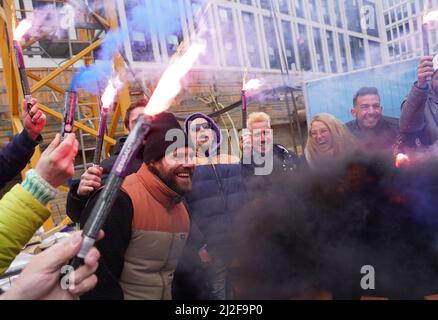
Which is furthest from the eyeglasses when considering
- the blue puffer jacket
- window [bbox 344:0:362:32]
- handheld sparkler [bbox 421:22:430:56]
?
window [bbox 344:0:362:32]

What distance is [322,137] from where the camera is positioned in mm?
2500

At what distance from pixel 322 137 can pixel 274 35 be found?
4.43 ft

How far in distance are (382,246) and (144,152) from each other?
4.36 ft

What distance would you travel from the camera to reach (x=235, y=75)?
12.3 feet

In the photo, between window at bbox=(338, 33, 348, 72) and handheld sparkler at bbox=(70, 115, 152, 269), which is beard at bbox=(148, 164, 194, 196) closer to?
handheld sparkler at bbox=(70, 115, 152, 269)

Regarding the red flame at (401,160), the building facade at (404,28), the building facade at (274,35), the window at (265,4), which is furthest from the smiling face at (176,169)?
the window at (265,4)

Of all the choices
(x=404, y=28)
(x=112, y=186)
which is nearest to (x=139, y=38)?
(x=404, y=28)

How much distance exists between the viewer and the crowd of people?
1010 mm

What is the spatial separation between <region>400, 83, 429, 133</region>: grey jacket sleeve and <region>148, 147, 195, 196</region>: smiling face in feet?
5.22

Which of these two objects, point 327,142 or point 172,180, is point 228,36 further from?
point 172,180

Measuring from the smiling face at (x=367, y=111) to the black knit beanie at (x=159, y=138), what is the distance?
1871 millimetres

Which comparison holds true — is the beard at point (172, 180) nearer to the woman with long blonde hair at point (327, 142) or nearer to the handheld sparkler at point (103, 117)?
the handheld sparkler at point (103, 117)
